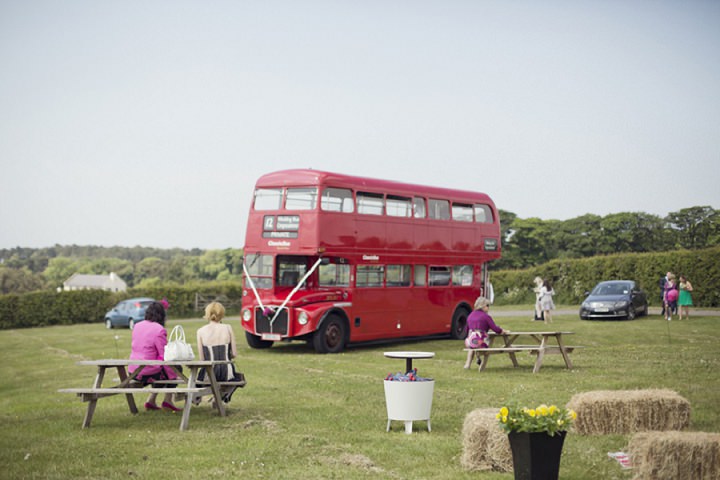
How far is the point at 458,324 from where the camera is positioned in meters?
27.3

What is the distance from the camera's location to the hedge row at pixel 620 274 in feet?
127

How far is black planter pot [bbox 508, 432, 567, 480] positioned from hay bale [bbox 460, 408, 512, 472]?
0.95m

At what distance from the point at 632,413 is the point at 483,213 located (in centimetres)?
1906

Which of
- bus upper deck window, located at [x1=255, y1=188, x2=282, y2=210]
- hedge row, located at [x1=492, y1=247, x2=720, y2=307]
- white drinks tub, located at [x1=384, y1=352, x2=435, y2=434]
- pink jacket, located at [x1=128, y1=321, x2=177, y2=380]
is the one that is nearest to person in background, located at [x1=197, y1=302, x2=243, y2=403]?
pink jacket, located at [x1=128, y1=321, x2=177, y2=380]

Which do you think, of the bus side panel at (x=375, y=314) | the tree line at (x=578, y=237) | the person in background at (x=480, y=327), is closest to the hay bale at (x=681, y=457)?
the person in background at (x=480, y=327)

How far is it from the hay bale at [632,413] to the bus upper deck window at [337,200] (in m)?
13.3

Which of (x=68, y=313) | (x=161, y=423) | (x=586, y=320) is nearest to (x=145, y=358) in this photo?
(x=161, y=423)

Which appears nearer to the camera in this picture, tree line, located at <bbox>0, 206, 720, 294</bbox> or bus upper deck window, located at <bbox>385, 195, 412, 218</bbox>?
bus upper deck window, located at <bbox>385, 195, 412, 218</bbox>

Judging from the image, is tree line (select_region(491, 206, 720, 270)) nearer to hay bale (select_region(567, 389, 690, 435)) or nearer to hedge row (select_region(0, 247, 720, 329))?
hedge row (select_region(0, 247, 720, 329))

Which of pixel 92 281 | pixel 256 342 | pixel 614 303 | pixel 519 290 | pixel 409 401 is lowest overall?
pixel 256 342

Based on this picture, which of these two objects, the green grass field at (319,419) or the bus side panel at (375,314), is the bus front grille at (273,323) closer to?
the green grass field at (319,419)

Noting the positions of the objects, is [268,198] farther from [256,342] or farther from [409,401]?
[409,401]

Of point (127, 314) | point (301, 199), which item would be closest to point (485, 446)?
point (301, 199)

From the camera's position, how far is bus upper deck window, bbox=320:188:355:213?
73.3 feet
